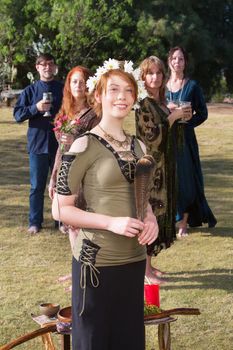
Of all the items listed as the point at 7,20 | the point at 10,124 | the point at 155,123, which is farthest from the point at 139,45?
the point at 155,123

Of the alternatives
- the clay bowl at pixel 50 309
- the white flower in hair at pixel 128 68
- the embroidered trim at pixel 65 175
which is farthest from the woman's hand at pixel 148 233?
the clay bowl at pixel 50 309

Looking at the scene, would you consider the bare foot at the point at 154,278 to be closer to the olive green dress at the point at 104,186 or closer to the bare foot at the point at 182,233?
the bare foot at the point at 182,233

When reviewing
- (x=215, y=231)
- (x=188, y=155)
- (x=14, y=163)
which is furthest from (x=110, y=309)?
(x=14, y=163)

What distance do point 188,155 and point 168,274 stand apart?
1813mm

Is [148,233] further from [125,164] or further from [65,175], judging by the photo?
[65,175]

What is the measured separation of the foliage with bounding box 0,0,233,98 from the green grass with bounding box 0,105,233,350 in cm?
2190

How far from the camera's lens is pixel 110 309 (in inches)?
113

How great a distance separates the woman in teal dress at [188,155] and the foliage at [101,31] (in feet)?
78.1

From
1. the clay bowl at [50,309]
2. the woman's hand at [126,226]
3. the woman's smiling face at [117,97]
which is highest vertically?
the woman's smiling face at [117,97]

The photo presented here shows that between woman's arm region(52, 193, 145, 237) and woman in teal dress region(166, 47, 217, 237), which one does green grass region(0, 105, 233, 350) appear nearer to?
woman in teal dress region(166, 47, 217, 237)

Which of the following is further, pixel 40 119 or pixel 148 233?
pixel 40 119

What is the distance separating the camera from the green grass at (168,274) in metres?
4.71

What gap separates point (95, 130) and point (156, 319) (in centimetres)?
131

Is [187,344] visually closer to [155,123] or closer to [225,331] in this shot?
[225,331]
